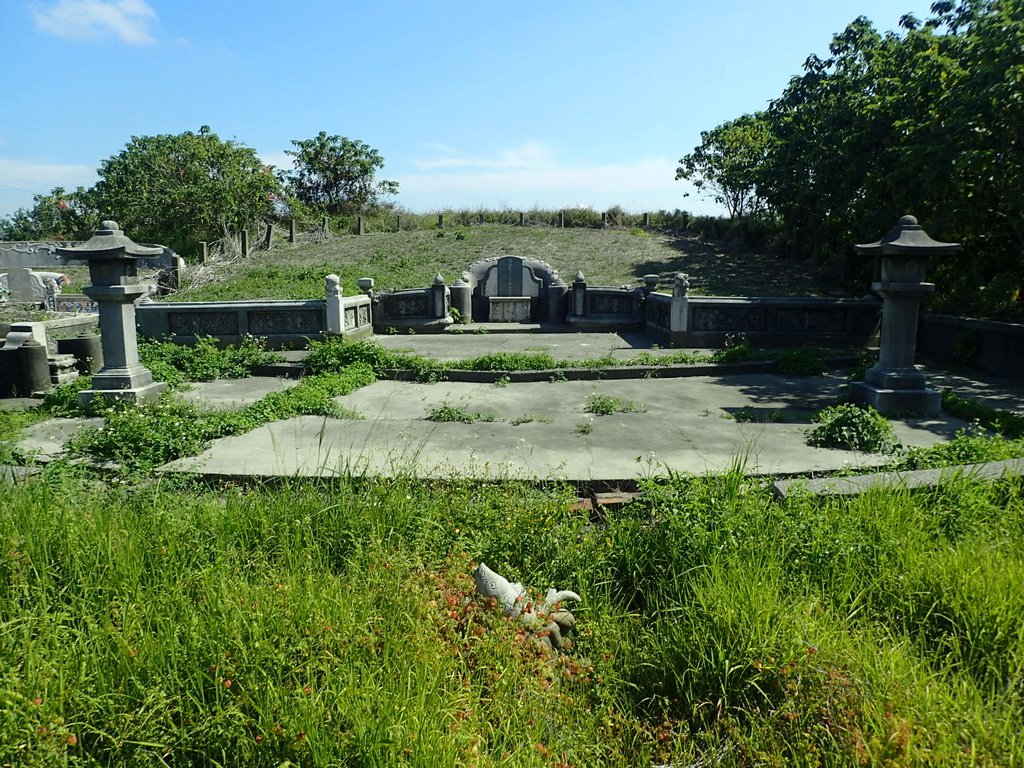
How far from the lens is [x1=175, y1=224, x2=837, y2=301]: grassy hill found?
25500 mm

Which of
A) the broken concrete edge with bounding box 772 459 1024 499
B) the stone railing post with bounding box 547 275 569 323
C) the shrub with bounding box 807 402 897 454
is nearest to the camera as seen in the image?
the broken concrete edge with bounding box 772 459 1024 499

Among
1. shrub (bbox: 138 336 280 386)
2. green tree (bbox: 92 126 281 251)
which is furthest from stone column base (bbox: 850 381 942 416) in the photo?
green tree (bbox: 92 126 281 251)

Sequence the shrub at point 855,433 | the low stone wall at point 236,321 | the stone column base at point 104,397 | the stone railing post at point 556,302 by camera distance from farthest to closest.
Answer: the stone railing post at point 556,302
the low stone wall at point 236,321
the stone column base at point 104,397
the shrub at point 855,433

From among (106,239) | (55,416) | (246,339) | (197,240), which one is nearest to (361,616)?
(55,416)

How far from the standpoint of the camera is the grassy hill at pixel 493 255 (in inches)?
1004

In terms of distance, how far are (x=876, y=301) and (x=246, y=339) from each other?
12.6 meters

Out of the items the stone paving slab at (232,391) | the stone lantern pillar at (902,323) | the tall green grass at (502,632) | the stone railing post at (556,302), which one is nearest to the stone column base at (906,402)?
the stone lantern pillar at (902,323)

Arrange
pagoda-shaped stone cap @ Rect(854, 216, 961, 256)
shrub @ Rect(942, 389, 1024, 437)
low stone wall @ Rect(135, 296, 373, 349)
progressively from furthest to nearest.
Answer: low stone wall @ Rect(135, 296, 373, 349) → pagoda-shaped stone cap @ Rect(854, 216, 961, 256) → shrub @ Rect(942, 389, 1024, 437)

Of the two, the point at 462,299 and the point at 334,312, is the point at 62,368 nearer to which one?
the point at 334,312

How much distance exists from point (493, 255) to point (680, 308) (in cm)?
1711

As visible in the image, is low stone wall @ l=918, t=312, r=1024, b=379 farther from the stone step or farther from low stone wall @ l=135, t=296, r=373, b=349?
the stone step

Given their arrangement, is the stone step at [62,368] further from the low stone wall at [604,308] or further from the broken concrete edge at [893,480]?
the low stone wall at [604,308]

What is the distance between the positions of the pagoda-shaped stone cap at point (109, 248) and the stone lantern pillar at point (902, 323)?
9.21 meters

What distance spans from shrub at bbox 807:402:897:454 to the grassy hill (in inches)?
649
